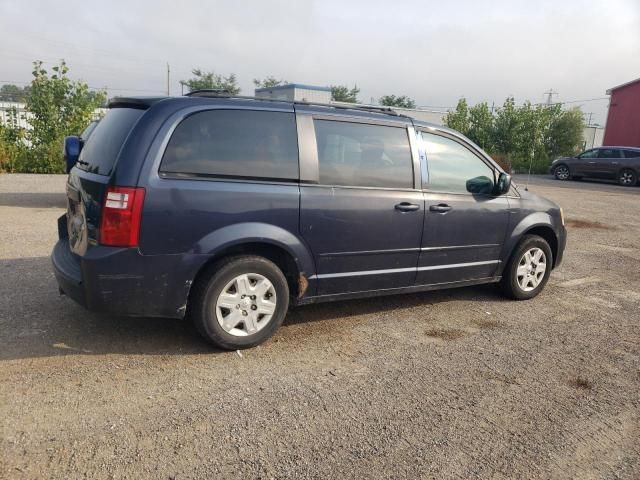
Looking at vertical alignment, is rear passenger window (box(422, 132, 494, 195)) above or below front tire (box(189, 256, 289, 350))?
above

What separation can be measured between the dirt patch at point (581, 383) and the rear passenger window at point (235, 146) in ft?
8.21

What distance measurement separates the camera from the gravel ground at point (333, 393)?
271 centimetres

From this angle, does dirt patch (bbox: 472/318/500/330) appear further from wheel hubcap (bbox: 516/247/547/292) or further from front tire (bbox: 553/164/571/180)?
front tire (bbox: 553/164/571/180)

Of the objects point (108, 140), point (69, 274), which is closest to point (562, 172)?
point (108, 140)

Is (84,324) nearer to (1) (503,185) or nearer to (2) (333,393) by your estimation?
(2) (333,393)

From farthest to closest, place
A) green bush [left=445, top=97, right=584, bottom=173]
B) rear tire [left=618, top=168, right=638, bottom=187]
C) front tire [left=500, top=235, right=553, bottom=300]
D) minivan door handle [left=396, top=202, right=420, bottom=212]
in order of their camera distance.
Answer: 1. green bush [left=445, top=97, right=584, bottom=173]
2. rear tire [left=618, top=168, right=638, bottom=187]
3. front tire [left=500, top=235, right=553, bottom=300]
4. minivan door handle [left=396, top=202, right=420, bottom=212]

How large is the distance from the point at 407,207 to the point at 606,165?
20613 mm

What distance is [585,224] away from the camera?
36.3 feet

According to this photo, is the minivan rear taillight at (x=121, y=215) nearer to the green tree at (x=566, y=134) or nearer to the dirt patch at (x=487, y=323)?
the dirt patch at (x=487, y=323)

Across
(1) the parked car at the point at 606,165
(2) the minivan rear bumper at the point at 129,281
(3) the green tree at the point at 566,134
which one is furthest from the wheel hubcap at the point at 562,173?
(2) the minivan rear bumper at the point at 129,281

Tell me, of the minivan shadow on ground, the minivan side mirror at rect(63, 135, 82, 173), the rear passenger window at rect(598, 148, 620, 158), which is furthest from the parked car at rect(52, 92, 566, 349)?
the rear passenger window at rect(598, 148, 620, 158)

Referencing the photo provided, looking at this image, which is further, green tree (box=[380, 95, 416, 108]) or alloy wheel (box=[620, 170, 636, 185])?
green tree (box=[380, 95, 416, 108])

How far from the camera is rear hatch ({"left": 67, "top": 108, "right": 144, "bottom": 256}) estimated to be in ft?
11.5

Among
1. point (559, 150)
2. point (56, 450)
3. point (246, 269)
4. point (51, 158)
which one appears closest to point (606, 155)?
point (559, 150)
